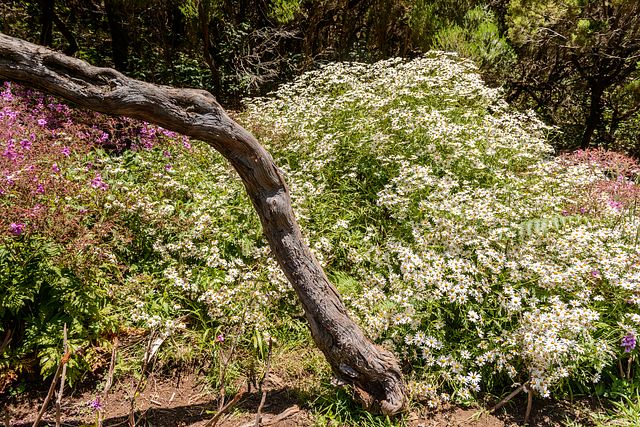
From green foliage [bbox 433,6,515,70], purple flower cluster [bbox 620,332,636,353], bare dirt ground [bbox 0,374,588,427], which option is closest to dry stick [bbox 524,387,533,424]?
bare dirt ground [bbox 0,374,588,427]

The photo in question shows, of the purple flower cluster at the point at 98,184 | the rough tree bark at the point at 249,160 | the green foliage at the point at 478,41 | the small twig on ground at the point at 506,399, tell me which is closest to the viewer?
the rough tree bark at the point at 249,160

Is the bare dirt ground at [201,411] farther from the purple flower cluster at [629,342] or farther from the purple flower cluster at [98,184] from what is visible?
the purple flower cluster at [98,184]

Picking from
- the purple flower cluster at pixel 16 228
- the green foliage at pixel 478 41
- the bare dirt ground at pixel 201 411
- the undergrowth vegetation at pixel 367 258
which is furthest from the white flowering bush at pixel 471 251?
the green foliage at pixel 478 41

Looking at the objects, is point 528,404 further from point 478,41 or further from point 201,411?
point 478,41

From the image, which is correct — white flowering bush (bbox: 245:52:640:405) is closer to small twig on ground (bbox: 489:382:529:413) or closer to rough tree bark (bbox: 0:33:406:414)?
small twig on ground (bbox: 489:382:529:413)

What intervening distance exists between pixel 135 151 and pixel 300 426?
3476mm

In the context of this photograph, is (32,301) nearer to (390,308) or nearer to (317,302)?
(317,302)

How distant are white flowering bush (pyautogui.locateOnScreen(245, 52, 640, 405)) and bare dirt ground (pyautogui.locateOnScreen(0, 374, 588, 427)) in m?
0.16

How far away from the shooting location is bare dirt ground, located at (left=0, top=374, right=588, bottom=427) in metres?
2.63

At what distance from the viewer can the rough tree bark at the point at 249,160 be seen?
197 cm

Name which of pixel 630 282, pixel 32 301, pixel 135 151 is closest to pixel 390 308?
pixel 630 282

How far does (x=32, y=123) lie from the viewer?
381cm

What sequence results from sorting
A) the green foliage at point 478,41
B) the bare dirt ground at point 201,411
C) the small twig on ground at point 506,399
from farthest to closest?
the green foliage at point 478,41
the bare dirt ground at point 201,411
the small twig on ground at point 506,399

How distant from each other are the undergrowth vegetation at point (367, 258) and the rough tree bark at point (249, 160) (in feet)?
0.92
